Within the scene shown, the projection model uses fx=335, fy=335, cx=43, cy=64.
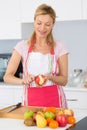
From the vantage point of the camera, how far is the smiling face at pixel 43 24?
2309mm

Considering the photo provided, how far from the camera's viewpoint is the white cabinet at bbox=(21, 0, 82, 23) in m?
3.52

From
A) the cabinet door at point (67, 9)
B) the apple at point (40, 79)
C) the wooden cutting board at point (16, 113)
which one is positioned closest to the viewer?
the wooden cutting board at point (16, 113)

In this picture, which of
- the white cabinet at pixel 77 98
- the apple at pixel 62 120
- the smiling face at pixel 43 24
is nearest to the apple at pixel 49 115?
the apple at pixel 62 120

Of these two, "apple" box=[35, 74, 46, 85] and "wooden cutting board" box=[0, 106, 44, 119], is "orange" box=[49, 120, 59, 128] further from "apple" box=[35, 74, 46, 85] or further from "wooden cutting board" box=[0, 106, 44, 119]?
"apple" box=[35, 74, 46, 85]

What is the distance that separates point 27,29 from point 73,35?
54cm

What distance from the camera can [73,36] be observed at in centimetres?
389

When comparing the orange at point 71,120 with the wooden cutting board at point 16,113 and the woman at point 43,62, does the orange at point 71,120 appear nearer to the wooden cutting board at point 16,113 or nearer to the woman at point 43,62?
the wooden cutting board at point 16,113

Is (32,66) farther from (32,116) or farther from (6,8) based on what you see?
(6,8)

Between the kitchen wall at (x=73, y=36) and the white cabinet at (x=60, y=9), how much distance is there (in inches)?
5.7

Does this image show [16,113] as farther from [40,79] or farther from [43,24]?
[43,24]

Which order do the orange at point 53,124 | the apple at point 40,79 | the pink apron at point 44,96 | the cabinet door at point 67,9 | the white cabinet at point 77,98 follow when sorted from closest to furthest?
1. the orange at point 53,124
2. the apple at point 40,79
3. the pink apron at point 44,96
4. the white cabinet at point 77,98
5. the cabinet door at point 67,9

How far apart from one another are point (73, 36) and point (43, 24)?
1617 mm

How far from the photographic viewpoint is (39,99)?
2.28 m

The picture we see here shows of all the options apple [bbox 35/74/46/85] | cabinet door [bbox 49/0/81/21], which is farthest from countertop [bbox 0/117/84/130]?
cabinet door [bbox 49/0/81/21]
